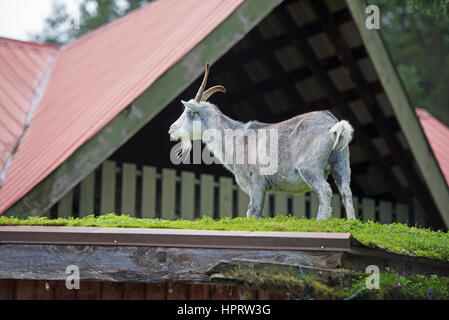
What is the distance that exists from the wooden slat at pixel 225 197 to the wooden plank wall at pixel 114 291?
5092 mm

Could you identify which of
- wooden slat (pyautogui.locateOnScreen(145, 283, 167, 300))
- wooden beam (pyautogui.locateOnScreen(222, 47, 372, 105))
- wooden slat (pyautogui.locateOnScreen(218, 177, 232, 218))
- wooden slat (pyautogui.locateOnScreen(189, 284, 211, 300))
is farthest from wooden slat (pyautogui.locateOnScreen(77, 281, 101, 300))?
wooden beam (pyautogui.locateOnScreen(222, 47, 372, 105))

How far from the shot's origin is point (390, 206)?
1216 cm

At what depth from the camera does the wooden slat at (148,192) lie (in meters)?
10.4

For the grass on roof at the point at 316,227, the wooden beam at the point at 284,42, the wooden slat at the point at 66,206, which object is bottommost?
the grass on roof at the point at 316,227

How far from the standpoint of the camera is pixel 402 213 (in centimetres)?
1208

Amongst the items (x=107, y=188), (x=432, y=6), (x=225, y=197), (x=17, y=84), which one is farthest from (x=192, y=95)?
(x=432, y=6)

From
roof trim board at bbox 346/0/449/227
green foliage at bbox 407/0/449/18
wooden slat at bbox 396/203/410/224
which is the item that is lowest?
wooden slat at bbox 396/203/410/224

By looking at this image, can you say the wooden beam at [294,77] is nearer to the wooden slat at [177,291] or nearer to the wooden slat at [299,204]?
the wooden slat at [299,204]

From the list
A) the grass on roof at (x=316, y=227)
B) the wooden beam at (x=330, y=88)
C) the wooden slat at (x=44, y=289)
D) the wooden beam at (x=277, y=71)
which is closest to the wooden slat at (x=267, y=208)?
the wooden beam at (x=277, y=71)

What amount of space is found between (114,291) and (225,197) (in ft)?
17.3

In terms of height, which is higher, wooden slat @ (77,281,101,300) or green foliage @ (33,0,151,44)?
green foliage @ (33,0,151,44)

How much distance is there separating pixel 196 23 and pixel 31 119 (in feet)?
12.2

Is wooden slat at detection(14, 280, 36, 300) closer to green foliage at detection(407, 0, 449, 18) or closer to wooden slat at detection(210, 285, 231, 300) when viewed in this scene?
wooden slat at detection(210, 285, 231, 300)

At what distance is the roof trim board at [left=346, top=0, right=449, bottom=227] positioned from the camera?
988cm
